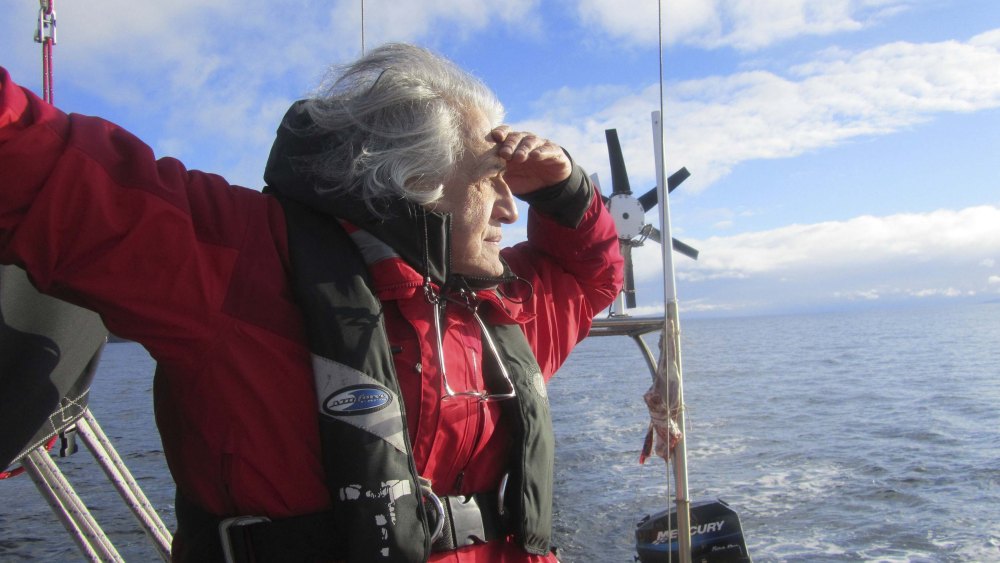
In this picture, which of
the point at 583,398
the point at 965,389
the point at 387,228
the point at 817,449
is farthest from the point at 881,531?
the point at 965,389

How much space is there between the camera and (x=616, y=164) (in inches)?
495

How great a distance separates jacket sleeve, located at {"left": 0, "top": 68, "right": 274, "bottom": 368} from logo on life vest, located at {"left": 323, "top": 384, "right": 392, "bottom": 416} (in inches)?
9.0

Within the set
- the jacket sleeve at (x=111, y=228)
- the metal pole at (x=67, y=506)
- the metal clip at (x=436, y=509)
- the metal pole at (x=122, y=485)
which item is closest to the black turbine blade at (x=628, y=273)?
the metal pole at (x=122, y=485)

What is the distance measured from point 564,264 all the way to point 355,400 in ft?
3.07

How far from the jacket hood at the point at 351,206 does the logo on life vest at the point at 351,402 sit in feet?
0.91

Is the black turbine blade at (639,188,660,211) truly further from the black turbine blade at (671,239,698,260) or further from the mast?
the mast

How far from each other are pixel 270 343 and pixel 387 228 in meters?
0.31

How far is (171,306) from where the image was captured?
1.24m

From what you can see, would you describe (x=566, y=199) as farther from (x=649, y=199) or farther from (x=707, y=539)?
(x=649, y=199)

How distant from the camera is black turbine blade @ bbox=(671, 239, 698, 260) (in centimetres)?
1348

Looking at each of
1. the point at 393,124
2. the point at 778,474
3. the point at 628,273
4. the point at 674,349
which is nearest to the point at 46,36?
the point at 393,124

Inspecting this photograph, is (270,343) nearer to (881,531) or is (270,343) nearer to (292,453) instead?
(292,453)

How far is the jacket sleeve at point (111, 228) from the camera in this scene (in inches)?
44.5

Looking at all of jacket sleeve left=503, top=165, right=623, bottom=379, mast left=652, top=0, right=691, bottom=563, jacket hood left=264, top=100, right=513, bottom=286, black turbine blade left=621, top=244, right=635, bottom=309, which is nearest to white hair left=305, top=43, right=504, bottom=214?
jacket hood left=264, top=100, right=513, bottom=286
